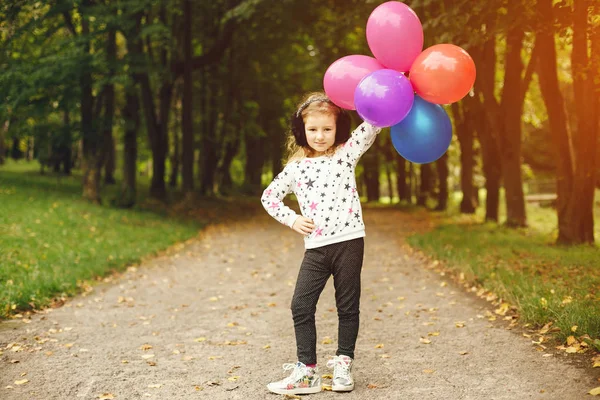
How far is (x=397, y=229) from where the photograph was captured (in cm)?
1731

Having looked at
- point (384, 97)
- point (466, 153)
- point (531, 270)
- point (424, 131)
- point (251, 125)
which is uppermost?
point (251, 125)

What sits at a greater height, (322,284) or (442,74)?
(442,74)

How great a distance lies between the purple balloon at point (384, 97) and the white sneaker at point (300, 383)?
1.73 metres

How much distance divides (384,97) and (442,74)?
0.45 meters

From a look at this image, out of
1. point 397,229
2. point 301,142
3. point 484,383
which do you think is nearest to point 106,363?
point 301,142

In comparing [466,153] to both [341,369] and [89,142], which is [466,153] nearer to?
[89,142]

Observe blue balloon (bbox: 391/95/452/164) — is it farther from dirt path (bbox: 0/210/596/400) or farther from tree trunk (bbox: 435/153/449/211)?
tree trunk (bbox: 435/153/449/211)

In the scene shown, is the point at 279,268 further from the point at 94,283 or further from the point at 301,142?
the point at 301,142

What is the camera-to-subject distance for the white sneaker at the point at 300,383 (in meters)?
4.31

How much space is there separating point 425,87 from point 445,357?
2.11 meters

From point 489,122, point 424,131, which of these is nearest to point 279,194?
point 424,131

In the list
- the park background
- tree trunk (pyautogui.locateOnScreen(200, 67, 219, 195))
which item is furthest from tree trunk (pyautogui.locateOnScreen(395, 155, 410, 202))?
tree trunk (pyautogui.locateOnScreen(200, 67, 219, 195))

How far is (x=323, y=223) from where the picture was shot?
4.32 m

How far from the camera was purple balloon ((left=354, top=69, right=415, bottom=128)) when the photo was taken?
426 centimetres
